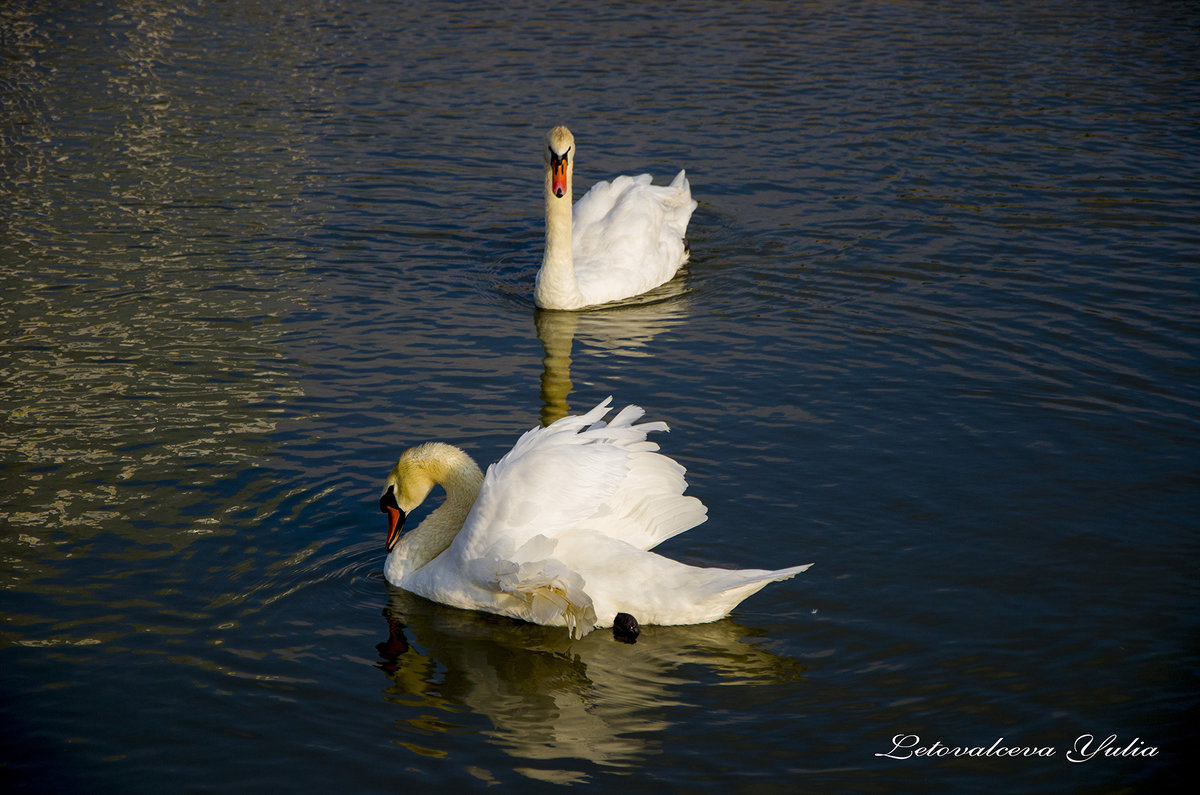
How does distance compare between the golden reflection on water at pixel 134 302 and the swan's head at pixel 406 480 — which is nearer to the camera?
the swan's head at pixel 406 480

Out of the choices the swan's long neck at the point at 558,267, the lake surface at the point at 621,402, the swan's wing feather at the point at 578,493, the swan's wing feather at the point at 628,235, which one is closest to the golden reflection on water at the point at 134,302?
the lake surface at the point at 621,402

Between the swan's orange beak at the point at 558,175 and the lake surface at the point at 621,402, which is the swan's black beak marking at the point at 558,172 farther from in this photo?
the lake surface at the point at 621,402

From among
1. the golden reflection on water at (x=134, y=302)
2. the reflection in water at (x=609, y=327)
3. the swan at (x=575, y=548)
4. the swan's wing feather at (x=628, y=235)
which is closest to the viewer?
the swan at (x=575, y=548)

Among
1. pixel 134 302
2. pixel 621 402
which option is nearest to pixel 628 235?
pixel 621 402

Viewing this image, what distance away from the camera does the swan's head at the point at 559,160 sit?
34.6 feet

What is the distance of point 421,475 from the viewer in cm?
654

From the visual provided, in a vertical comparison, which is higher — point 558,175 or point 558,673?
point 558,175

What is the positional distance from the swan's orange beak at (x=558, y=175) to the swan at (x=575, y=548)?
453 centimetres

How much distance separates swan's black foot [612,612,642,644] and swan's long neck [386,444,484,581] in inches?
42.9

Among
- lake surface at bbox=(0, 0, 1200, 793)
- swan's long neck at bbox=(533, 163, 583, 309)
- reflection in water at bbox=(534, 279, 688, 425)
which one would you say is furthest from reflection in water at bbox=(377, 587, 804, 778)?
swan's long neck at bbox=(533, 163, 583, 309)

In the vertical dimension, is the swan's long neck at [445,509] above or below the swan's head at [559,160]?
below

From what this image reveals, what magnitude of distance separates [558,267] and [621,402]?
228 cm

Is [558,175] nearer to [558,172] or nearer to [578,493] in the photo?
[558,172]

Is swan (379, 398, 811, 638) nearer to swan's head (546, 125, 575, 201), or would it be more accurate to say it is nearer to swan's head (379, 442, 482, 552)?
swan's head (379, 442, 482, 552)
